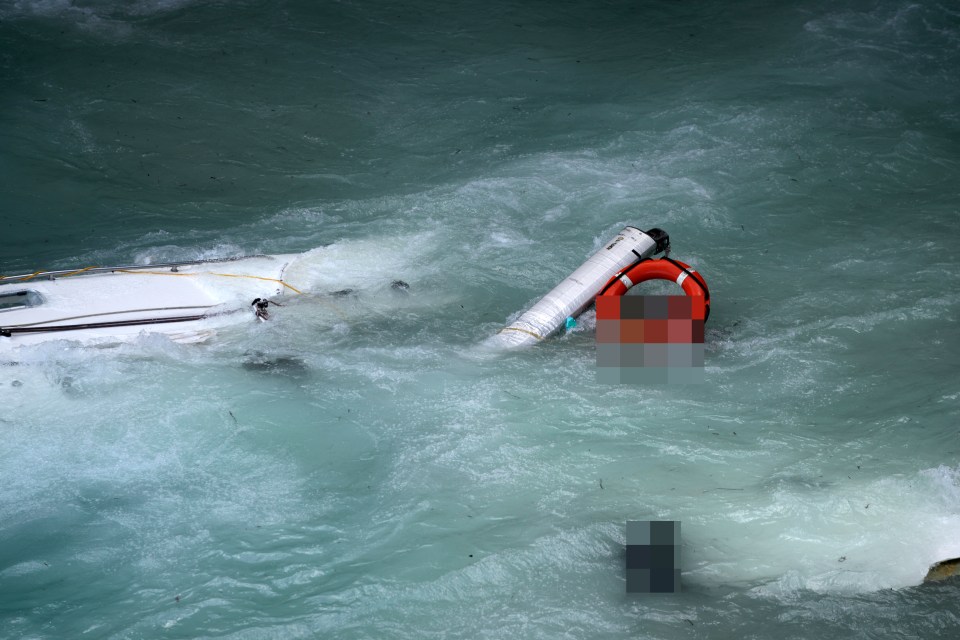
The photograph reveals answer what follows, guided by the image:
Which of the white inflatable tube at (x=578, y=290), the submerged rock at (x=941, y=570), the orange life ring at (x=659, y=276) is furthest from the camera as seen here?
the white inflatable tube at (x=578, y=290)

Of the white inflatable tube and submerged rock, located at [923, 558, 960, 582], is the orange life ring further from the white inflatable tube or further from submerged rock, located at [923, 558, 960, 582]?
submerged rock, located at [923, 558, 960, 582]

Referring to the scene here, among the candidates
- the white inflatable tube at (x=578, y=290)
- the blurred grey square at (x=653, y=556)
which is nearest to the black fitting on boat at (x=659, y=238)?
the white inflatable tube at (x=578, y=290)

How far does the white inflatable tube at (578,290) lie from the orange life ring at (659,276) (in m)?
0.13

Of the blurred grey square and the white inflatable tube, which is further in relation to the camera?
the white inflatable tube

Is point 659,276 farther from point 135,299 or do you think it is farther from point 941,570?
point 135,299

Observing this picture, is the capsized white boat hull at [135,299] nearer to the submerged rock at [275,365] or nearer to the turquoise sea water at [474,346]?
the turquoise sea water at [474,346]

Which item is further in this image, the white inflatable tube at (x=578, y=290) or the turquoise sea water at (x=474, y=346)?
the white inflatable tube at (x=578, y=290)

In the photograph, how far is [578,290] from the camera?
293 inches

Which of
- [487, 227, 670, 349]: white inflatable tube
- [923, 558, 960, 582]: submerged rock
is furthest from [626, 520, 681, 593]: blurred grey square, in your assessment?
[487, 227, 670, 349]: white inflatable tube

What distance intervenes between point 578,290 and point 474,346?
0.89m

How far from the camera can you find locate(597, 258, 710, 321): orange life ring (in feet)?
23.3

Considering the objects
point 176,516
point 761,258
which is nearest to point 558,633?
point 176,516

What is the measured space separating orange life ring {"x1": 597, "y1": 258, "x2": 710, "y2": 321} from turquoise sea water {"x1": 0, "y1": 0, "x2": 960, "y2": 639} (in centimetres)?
44

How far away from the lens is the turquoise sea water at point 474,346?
18.5 feet
